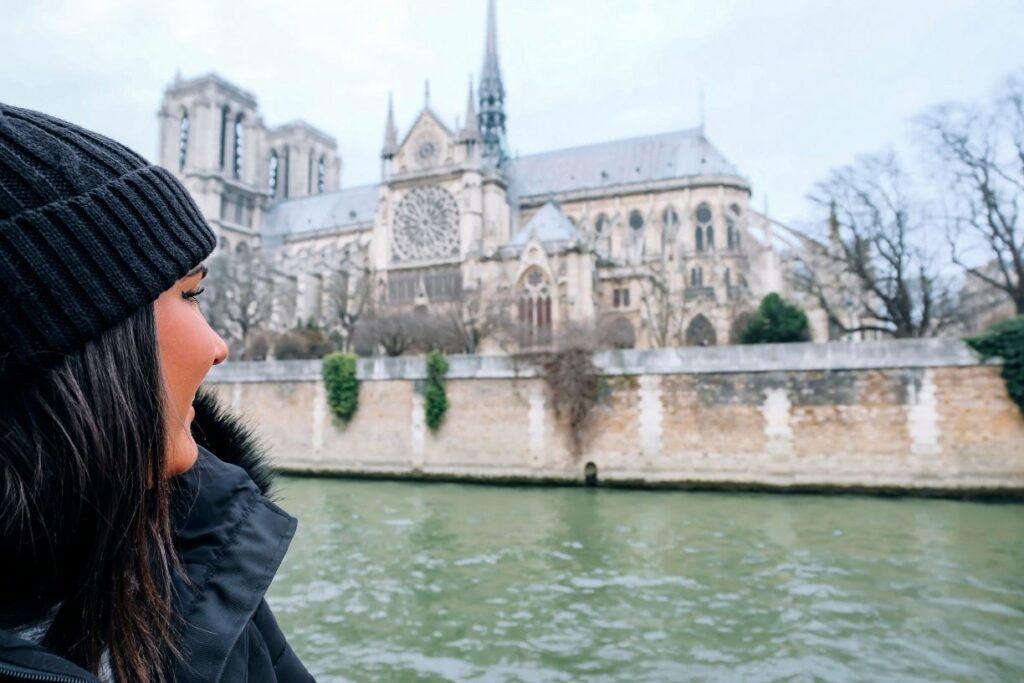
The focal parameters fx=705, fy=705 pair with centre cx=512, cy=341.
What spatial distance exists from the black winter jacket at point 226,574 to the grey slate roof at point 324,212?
1891 inches

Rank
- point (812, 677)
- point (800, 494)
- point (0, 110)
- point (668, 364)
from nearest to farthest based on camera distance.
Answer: point (0, 110), point (812, 677), point (800, 494), point (668, 364)

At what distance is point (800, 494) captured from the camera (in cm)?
1481

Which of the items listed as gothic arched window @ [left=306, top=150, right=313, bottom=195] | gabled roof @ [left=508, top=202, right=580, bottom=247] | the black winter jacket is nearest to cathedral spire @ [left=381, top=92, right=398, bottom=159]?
gabled roof @ [left=508, top=202, right=580, bottom=247]

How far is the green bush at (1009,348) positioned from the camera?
46.1 feet

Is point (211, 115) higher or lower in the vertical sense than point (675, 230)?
higher

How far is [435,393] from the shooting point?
59.0 feet

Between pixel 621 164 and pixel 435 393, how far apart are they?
3029 cm

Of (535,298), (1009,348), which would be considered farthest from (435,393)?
(1009,348)

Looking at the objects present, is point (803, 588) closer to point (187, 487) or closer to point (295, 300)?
point (187, 487)

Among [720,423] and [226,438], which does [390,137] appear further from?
[226,438]

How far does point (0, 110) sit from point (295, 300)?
38.7 meters

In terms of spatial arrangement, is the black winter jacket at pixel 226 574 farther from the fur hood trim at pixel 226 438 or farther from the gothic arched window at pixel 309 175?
the gothic arched window at pixel 309 175

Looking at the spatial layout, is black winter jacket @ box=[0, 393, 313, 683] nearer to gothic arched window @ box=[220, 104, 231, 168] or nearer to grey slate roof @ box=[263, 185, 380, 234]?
grey slate roof @ box=[263, 185, 380, 234]

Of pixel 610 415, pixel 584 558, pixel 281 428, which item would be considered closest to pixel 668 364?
pixel 610 415
